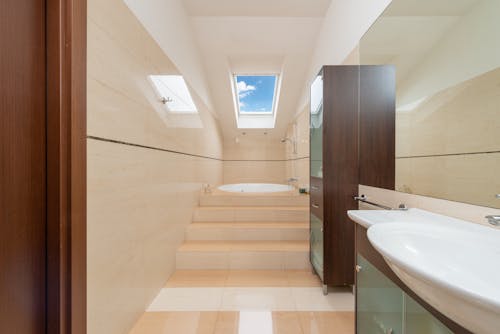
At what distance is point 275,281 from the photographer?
75.8 inches

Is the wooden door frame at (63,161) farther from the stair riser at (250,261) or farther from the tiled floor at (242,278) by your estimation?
the stair riser at (250,261)

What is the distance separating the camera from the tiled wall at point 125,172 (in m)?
1.02

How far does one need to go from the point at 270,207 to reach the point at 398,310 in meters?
2.06

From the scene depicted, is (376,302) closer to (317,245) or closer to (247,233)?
(317,245)

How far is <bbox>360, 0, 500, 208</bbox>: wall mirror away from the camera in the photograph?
81 cm

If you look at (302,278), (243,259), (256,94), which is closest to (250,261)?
(243,259)

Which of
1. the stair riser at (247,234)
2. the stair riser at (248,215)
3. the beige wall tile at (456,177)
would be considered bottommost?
the stair riser at (247,234)

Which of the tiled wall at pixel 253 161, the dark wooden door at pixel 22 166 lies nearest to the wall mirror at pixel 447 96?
the dark wooden door at pixel 22 166

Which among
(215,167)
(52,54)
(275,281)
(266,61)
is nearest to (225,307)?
(275,281)

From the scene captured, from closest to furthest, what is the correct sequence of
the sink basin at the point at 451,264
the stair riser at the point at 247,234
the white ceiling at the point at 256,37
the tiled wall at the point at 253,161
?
the sink basin at the point at 451,264
the stair riser at the point at 247,234
the white ceiling at the point at 256,37
the tiled wall at the point at 253,161

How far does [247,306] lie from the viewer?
1617 mm

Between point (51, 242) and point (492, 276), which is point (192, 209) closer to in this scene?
point (51, 242)

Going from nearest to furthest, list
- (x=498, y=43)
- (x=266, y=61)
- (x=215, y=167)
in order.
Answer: (x=498, y=43) < (x=266, y=61) < (x=215, y=167)

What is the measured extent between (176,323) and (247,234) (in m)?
1.08
